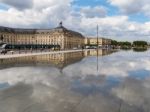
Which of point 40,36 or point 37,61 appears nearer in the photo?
point 37,61

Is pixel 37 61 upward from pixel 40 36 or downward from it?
downward

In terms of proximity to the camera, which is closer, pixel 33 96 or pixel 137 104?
pixel 137 104

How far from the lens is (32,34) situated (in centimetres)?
15988

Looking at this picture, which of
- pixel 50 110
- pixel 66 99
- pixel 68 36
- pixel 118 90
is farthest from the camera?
pixel 68 36

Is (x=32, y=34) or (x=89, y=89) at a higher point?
(x=32, y=34)

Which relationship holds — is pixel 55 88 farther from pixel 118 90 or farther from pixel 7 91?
pixel 118 90

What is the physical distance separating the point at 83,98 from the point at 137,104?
2.04 m

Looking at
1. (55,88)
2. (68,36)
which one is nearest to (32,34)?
(68,36)

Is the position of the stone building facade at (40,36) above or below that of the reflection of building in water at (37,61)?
above

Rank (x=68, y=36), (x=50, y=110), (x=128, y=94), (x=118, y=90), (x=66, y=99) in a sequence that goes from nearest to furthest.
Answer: (x=50, y=110)
(x=66, y=99)
(x=128, y=94)
(x=118, y=90)
(x=68, y=36)

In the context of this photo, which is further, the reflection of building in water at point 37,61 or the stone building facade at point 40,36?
the stone building facade at point 40,36

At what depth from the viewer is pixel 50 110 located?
23.3 feet

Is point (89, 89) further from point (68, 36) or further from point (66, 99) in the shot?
point (68, 36)

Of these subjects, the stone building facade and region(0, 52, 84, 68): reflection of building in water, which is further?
the stone building facade
